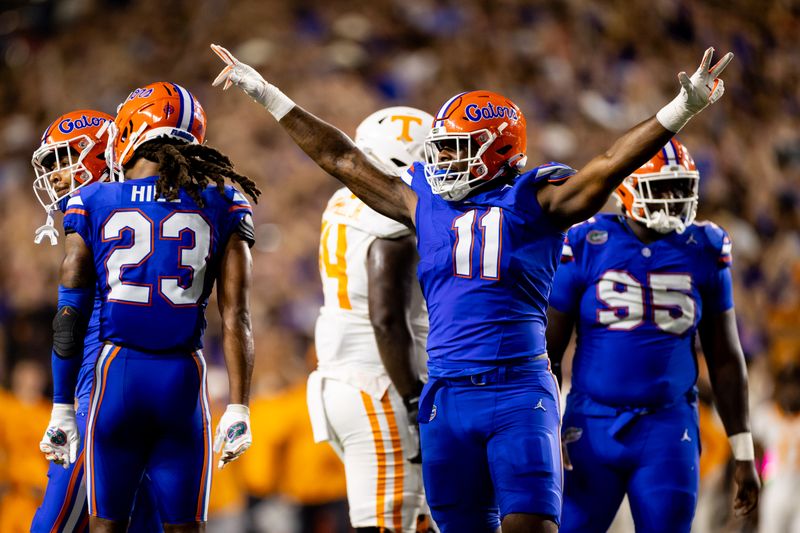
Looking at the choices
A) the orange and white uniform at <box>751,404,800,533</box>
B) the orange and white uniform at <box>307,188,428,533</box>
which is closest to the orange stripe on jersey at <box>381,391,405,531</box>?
the orange and white uniform at <box>307,188,428,533</box>

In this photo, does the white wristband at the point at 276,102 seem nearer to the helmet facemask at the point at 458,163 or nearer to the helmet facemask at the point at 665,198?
the helmet facemask at the point at 458,163

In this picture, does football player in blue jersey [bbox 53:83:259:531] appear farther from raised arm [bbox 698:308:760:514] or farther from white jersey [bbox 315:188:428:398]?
raised arm [bbox 698:308:760:514]

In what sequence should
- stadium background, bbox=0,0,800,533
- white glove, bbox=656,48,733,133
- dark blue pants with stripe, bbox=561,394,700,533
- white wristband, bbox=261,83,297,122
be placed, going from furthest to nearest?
stadium background, bbox=0,0,800,533, dark blue pants with stripe, bbox=561,394,700,533, white wristband, bbox=261,83,297,122, white glove, bbox=656,48,733,133

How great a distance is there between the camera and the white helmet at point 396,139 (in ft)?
13.7

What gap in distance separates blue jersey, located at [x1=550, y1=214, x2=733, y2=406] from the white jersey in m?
0.60

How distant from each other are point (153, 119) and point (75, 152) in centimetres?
49

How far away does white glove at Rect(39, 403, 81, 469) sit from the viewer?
2.97 metres

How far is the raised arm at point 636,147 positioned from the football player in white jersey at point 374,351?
1044 millimetres

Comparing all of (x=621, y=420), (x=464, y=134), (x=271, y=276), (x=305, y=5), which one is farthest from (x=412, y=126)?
(x=305, y=5)

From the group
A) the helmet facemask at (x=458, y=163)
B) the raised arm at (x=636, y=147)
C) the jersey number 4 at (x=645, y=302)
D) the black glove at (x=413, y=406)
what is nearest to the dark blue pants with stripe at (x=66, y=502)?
the black glove at (x=413, y=406)

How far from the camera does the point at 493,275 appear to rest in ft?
9.86

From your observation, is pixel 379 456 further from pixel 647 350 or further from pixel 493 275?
pixel 493 275

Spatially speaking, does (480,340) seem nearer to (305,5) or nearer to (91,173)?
(91,173)

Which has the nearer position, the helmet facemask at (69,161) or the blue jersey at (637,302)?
the helmet facemask at (69,161)
